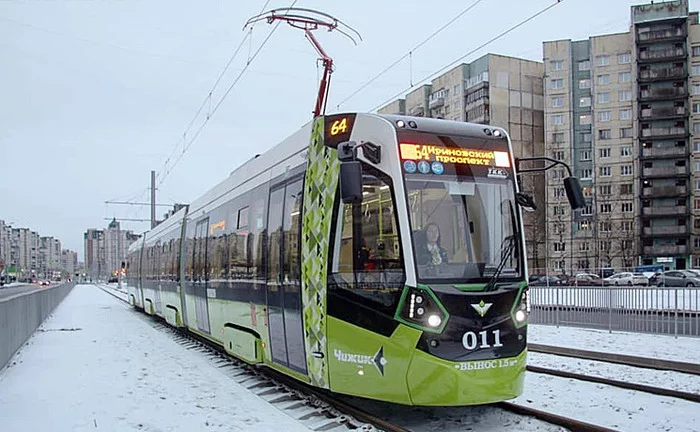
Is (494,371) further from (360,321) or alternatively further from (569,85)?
(569,85)

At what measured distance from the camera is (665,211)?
75.2 metres

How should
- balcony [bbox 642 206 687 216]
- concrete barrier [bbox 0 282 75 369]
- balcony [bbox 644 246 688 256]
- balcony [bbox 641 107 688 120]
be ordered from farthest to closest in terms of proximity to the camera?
balcony [bbox 641 107 688 120] → balcony [bbox 644 246 688 256] → balcony [bbox 642 206 687 216] → concrete barrier [bbox 0 282 75 369]

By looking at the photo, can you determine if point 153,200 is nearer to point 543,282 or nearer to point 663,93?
point 543,282

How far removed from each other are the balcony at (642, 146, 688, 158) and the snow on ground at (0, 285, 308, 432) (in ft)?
235

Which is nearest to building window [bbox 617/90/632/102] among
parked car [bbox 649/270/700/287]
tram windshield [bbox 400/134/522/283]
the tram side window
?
parked car [bbox 649/270/700/287]

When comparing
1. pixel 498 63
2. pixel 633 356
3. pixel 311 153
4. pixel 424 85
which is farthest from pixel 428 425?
pixel 424 85

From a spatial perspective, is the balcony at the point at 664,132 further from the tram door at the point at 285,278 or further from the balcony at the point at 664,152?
the tram door at the point at 285,278

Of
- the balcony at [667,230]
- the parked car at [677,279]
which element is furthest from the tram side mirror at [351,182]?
the balcony at [667,230]

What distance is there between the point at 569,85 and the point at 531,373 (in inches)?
2867

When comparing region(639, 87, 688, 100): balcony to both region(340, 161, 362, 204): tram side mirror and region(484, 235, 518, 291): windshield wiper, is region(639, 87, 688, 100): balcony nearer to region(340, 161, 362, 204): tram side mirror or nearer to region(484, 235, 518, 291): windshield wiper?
region(484, 235, 518, 291): windshield wiper

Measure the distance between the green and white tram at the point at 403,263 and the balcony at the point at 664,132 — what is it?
7584 centimetres

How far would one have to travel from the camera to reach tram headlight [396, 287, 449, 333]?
709 cm

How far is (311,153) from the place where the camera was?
8.95 m

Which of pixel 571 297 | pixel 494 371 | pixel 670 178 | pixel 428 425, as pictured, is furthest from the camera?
pixel 670 178
